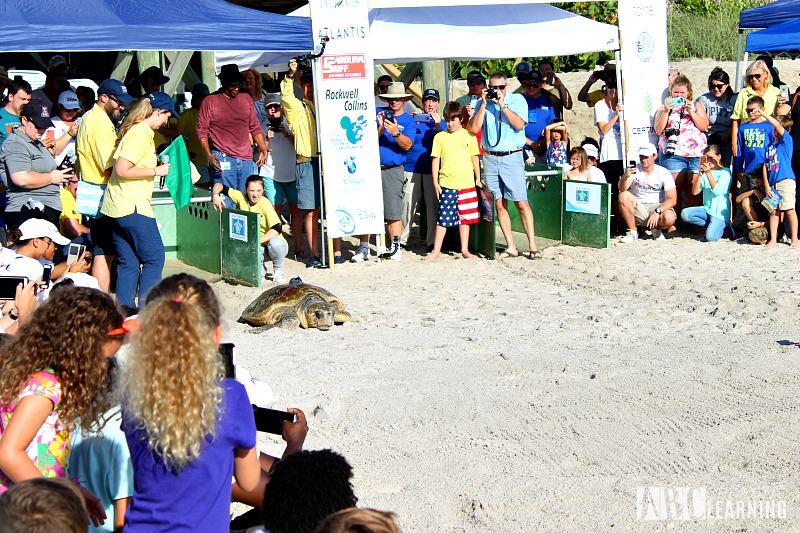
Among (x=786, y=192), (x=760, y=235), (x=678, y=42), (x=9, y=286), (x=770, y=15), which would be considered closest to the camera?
(x=9, y=286)

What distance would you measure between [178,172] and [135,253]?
1.20 meters

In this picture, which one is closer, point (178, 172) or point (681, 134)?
point (178, 172)

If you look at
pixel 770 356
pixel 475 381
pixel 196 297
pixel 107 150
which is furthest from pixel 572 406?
pixel 107 150

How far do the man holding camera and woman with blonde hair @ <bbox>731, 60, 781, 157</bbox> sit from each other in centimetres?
242

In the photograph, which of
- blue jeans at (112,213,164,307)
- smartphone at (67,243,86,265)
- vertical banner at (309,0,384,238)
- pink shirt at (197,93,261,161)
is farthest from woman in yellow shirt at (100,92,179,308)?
vertical banner at (309,0,384,238)

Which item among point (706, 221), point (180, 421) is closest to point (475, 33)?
point (706, 221)

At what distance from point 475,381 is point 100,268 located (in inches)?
126

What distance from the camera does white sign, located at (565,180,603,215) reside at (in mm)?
10492

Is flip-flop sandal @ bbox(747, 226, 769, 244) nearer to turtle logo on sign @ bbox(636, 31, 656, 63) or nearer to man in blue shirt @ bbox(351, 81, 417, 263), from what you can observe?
turtle logo on sign @ bbox(636, 31, 656, 63)

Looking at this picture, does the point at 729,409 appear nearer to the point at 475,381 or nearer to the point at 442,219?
the point at 475,381

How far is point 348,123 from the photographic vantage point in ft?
32.4

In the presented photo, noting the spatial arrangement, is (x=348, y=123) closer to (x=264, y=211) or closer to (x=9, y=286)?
(x=264, y=211)

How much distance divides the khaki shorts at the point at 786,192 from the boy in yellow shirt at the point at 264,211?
514cm

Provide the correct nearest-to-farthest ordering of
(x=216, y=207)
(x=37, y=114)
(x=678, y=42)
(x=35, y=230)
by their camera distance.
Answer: (x=35, y=230) → (x=37, y=114) → (x=216, y=207) → (x=678, y=42)
